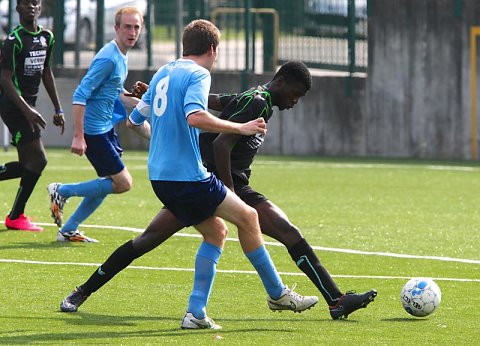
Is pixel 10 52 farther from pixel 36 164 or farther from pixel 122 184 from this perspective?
pixel 122 184

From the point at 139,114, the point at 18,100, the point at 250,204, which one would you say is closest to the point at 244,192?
the point at 250,204

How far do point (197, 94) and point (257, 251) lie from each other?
1.15 m

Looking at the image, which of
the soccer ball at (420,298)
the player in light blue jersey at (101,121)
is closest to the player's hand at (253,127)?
the soccer ball at (420,298)

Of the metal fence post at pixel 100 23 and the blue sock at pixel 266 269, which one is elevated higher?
the metal fence post at pixel 100 23

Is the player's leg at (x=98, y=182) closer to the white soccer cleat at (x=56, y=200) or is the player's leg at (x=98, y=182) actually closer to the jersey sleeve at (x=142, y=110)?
the white soccer cleat at (x=56, y=200)

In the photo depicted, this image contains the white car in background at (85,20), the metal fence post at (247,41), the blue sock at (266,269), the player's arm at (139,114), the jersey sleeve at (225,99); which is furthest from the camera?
the white car in background at (85,20)

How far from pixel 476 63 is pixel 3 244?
42.5ft

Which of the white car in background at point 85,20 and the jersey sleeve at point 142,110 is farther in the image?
the white car in background at point 85,20

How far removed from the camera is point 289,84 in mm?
8453

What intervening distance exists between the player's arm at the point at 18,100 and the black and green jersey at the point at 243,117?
3652mm

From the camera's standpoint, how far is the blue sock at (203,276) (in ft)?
26.2

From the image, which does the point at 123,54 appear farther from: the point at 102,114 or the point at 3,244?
the point at 3,244

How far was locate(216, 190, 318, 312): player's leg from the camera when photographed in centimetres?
798

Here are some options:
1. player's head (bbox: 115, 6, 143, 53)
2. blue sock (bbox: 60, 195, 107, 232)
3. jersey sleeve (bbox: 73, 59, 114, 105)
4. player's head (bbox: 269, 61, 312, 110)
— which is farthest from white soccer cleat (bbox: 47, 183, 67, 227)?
player's head (bbox: 269, 61, 312, 110)
